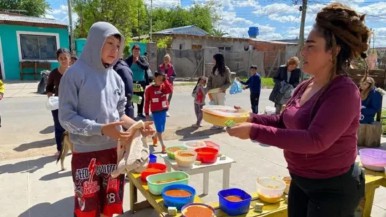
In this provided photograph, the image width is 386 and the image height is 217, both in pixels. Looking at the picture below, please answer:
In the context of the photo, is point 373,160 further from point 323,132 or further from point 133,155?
point 133,155

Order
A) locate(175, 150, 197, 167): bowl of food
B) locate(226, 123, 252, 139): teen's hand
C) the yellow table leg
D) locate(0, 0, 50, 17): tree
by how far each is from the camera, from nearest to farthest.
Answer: locate(226, 123, 252, 139): teen's hand, the yellow table leg, locate(175, 150, 197, 167): bowl of food, locate(0, 0, 50, 17): tree

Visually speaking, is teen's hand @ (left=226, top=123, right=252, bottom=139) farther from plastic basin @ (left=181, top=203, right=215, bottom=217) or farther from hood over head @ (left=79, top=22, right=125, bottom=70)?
hood over head @ (left=79, top=22, right=125, bottom=70)

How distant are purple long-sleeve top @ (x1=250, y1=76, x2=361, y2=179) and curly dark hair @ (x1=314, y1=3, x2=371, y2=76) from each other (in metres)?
0.11

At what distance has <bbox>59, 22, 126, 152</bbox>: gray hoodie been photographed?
2.09 meters

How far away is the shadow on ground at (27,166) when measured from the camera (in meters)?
4.36

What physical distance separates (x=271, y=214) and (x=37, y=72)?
16.3 m

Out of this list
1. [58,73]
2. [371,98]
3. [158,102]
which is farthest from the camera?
[371,98]

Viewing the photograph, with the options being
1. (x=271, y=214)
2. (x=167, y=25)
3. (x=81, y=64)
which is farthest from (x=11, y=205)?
(x=167, y=25)

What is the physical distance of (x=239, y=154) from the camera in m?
5.28

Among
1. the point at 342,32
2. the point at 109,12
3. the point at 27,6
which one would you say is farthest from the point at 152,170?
the point at 27,6

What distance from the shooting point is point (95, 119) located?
2.20 m

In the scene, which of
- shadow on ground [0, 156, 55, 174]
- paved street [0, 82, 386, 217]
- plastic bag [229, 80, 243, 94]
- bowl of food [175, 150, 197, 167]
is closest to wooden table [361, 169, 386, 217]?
paved street [0, 82, 386, 217]

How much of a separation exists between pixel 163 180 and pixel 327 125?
5.74 ft

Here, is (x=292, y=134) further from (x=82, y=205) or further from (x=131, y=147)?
(x=82, y=205)
